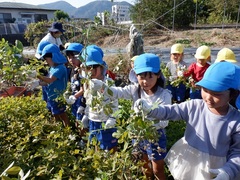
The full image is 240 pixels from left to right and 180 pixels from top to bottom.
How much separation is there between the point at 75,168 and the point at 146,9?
1786 centimetres

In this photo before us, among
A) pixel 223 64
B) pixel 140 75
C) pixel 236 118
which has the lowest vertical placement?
pixel 236 118

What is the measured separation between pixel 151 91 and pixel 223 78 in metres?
0.70

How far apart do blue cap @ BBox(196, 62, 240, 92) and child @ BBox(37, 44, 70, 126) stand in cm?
188

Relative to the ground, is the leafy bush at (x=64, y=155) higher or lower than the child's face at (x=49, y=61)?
lower

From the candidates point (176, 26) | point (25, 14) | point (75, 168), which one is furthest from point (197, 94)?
point (25, 14)

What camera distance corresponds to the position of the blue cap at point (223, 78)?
130cm

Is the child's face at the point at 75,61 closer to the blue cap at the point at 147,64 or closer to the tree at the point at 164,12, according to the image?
the blue cap at the point at 147,64

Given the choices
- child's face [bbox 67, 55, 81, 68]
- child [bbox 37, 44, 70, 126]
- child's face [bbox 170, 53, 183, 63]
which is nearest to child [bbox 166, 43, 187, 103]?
child's face [bbox 170, 53, 183, 63]

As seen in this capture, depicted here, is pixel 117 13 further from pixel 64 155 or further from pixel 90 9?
pixel 90 9

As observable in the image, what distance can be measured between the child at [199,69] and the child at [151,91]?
4.87 ft

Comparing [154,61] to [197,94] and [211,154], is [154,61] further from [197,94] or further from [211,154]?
[197,94]

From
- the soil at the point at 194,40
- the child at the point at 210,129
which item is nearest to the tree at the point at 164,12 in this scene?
the soil at the point at 194,40

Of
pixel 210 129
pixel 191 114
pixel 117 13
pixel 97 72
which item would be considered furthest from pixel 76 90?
pixel 117 13

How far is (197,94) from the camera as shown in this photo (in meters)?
3.43
